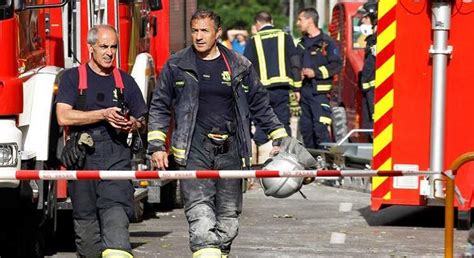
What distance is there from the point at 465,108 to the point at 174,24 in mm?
3986

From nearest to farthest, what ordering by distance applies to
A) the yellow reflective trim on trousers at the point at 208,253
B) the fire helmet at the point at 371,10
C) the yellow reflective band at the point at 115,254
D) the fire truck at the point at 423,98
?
1. the yellow reflective band at the point at 115,254
2. the yellow reflective trim on trousers at the point at 208,253
3. the fire truck at the point at 423,98
4. the fire helmet at the point at 371,10

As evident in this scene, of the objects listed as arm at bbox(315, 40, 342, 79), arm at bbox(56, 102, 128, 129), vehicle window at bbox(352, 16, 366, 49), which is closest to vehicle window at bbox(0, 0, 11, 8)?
arm at bbox(56, 102, 128, 129)

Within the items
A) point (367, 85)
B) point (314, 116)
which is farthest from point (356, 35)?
point (367, 85)

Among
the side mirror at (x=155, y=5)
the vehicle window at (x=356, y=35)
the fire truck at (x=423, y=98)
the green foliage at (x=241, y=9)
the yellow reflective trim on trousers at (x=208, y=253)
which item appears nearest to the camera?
the yellow reflective trim on trousers at (x=208, y=253)

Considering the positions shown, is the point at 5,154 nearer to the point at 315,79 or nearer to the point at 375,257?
the point at 375,257

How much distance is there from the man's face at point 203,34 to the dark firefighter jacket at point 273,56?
8.05 m

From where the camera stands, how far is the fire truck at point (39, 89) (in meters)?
9.29

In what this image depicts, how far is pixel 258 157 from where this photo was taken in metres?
16.9

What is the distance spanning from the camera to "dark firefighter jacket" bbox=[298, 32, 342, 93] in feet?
59.2

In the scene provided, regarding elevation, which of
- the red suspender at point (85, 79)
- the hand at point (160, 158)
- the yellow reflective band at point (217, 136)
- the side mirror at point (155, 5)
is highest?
the side mirror at point (155, 5)

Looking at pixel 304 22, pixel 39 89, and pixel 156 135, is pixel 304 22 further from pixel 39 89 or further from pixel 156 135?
pixel 156 135

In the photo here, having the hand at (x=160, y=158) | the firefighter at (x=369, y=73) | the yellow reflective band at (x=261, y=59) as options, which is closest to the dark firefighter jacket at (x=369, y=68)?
the firefighter at (x=369, y=73)

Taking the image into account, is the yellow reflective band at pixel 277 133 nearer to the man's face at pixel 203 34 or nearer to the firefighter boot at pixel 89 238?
the man's face at pixel 203 34

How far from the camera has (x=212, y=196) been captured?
29.8 feet
